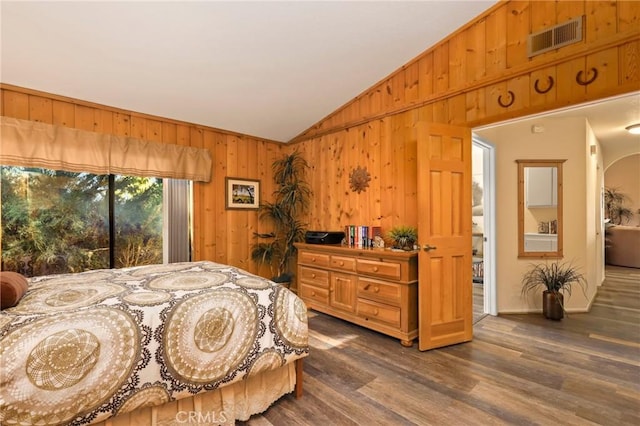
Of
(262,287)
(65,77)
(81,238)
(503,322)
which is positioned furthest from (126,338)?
(503,322)

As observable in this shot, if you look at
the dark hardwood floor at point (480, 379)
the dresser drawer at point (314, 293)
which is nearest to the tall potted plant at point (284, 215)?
the dresser drawer at point (314, 293)

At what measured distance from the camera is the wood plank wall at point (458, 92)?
203 cm

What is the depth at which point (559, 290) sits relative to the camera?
3.56 m

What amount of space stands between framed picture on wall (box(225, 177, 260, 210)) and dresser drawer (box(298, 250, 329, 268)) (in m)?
1.14

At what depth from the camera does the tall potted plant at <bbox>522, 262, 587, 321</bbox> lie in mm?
3355

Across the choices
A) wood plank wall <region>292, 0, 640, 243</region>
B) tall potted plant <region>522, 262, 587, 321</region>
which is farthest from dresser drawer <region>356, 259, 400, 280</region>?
tall potted plant <region>522, 262, 587, 321</region>

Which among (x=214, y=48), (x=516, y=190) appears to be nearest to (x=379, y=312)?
(x=516, y=190)

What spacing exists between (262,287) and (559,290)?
3764 millimetres

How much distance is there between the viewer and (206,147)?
12.8 ft

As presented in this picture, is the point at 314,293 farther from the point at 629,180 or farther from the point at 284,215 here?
the point at 629,180

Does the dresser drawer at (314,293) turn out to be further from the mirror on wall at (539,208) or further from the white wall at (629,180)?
the white wall at (629,180)

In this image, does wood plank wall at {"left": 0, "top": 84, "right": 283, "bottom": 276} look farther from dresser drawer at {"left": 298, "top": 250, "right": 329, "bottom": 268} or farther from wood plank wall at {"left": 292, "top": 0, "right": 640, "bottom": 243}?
dresser drawer at {"left": 298, "top": 250, "right": 329, "bottom": 268}

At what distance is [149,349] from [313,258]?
2.36 meters

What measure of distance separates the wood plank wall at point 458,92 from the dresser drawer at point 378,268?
606 millimetres
